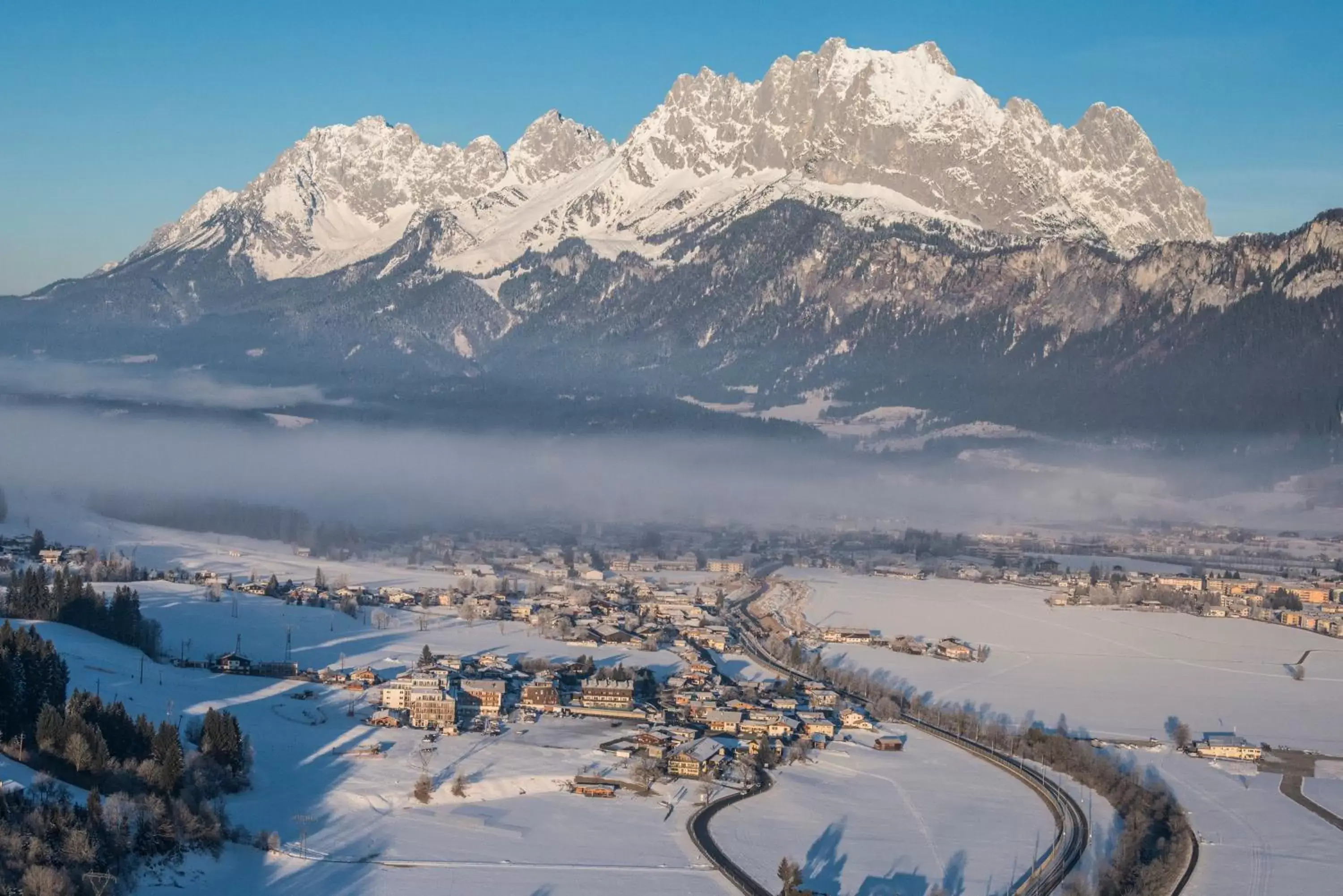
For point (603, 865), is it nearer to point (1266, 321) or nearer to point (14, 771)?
point (14, 771)

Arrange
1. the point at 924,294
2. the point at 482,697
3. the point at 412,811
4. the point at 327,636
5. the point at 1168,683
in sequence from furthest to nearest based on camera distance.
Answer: the point at 924,294, the point at 327,636, the point at 1168,683, the point at 482,697, the point at 412,811

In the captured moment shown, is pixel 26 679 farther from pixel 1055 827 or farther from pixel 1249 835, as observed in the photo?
pixel 1249 835

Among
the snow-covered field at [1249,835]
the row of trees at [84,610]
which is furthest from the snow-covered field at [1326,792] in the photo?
the row of trees at [84,610]

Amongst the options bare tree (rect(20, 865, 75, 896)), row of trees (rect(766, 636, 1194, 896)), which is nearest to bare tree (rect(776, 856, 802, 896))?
row of trees (rect(766, 636, 1194, 896))

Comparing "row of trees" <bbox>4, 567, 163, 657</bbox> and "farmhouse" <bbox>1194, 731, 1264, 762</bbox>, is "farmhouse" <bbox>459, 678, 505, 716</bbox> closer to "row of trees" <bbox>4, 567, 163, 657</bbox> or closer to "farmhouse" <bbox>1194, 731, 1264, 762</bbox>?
"row of trees" <bbox>4, 567, 163, 657</bbox>

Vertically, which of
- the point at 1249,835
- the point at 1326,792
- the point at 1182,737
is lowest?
the point at 1249,835

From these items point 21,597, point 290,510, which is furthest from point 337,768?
point 290,510

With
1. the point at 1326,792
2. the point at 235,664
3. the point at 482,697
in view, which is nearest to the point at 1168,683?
the point at 1326,792

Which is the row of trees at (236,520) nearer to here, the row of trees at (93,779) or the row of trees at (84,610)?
the row of trees at (84,610)
